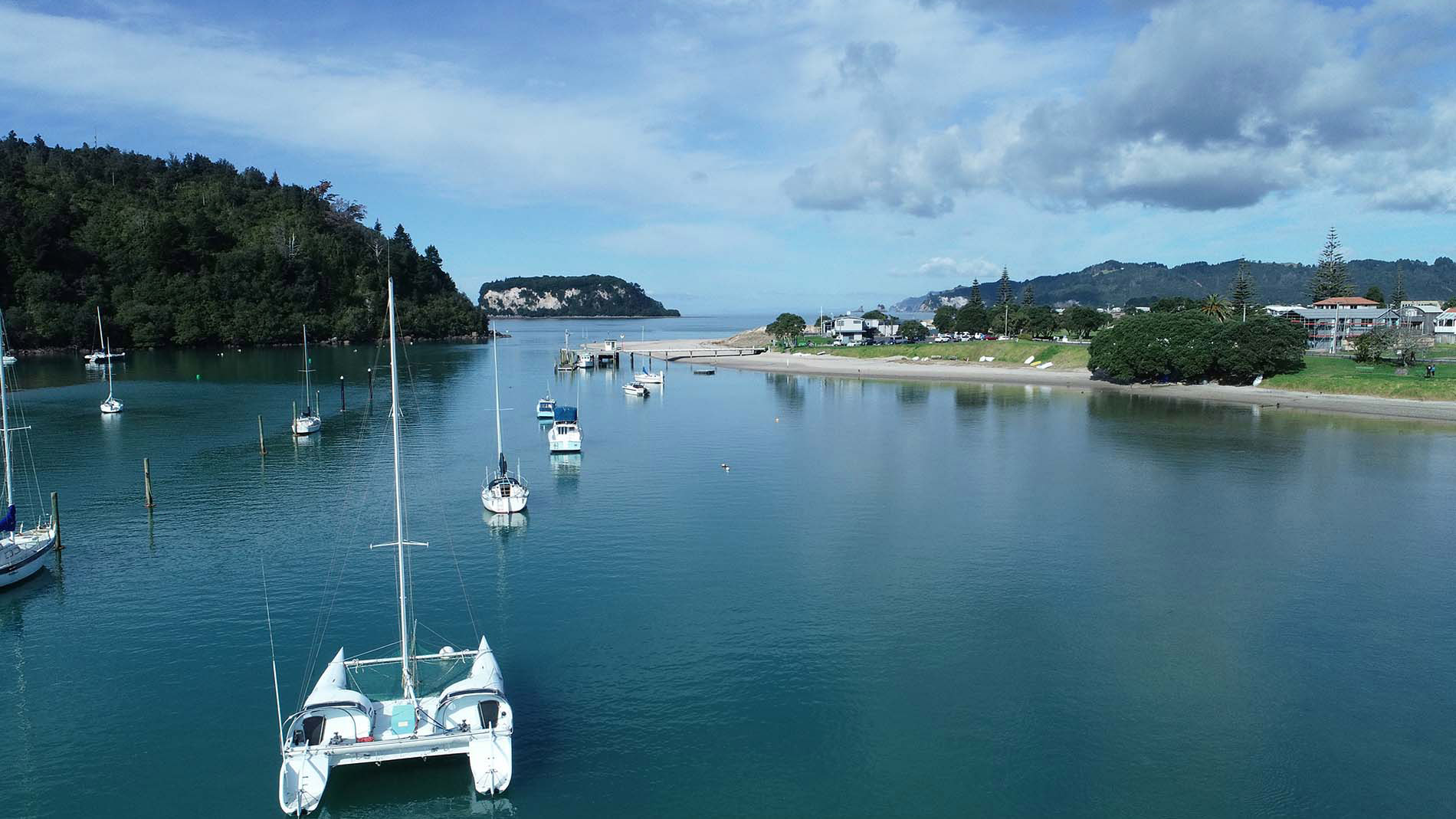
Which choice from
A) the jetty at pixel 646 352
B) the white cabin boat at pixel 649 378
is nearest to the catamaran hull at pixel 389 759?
the white cabin boat at pixel 649 378

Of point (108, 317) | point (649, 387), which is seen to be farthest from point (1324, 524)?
point (108, 317)

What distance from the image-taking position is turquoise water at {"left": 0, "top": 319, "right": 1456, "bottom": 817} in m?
21.9

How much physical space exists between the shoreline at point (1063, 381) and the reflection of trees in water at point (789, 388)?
4557mm

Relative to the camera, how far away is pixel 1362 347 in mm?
103000

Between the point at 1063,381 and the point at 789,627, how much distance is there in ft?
314

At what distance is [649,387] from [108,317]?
117099 millimetres

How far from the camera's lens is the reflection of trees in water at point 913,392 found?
101125 millimetres

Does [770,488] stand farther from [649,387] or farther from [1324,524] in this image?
[649,387]

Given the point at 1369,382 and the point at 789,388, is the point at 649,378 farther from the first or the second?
the point at 1369,382

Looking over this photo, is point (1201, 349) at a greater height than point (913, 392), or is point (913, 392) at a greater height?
point (1201, 349)

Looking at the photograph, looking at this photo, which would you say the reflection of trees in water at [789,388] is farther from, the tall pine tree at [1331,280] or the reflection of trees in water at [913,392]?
the tall pine tree at [1331,280]

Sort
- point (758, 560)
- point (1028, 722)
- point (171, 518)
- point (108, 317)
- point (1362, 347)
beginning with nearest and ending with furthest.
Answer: point (1028, 722), point (758, 560), point (171, 518), point (1362, 347), point (108, 317)

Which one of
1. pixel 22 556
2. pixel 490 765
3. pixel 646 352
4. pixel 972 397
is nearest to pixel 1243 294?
pixel 972 397

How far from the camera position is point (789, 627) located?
31344 mm
